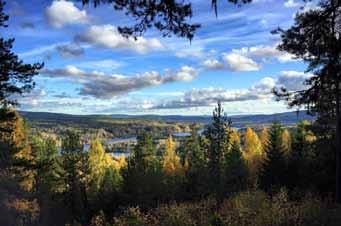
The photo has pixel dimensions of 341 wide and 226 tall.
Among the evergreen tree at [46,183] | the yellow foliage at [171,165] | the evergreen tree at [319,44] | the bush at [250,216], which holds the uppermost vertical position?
the evergreen tree at [319,44]

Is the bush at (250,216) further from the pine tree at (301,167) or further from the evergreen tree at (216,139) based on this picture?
the evergreen tree at (216,139)

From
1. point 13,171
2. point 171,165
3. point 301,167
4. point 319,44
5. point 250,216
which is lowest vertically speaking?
point 171,165

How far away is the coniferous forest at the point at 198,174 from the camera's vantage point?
33.2 feet

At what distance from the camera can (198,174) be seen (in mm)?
55031

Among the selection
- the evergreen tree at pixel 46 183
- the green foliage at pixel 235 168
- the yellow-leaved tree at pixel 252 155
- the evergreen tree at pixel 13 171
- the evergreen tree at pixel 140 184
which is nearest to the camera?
the evergreen tree at pixel 13 171

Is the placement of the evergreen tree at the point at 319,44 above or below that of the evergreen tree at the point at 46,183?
above

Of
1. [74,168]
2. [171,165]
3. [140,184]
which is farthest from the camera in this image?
[171,165]

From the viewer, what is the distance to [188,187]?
179 feet

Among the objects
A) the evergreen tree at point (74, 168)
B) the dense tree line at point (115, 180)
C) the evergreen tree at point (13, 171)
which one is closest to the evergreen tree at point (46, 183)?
the dense tree line at point (115, 180)

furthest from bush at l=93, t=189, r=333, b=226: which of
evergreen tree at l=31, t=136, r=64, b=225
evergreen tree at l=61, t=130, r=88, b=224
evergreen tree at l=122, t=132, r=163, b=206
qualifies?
evergreen tree at l=61, t=130, r=88, b=224

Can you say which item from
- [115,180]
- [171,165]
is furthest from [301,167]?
[171,165]

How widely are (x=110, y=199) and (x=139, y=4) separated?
41.6 m

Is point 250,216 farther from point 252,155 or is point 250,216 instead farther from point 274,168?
point 252,155

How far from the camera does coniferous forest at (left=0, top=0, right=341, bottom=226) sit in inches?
399
